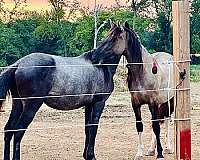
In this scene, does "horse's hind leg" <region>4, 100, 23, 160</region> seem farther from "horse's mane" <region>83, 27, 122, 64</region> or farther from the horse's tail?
"horse's mane" <region>83, 27, 122, 64</region>

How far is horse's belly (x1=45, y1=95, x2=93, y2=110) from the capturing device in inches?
258

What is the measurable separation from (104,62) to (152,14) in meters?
36.6

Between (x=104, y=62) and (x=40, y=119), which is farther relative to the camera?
(x=40, y=119)

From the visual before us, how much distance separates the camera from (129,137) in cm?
899

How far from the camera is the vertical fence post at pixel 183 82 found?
5289mm

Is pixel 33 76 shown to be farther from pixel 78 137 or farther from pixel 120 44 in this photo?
pixel 78 137

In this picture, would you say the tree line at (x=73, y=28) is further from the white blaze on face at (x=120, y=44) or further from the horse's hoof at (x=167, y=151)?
the white blaze on face at (x=120, y=44)

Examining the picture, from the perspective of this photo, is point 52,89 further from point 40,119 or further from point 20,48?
point 20,48

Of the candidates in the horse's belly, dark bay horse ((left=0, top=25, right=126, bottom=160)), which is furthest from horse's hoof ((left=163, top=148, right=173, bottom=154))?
the horse's belly

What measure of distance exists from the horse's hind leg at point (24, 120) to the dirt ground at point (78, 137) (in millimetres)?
630

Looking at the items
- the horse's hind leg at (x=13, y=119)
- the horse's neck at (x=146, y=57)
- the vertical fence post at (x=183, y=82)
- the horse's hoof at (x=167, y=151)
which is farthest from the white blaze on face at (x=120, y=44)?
the horse's hoof at (x=167, y=151)

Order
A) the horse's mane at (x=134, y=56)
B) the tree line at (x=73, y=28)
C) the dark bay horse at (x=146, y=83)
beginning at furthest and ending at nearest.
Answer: the tree line at (x=73, y=28)
the dark bay horse at (x=146, y=83)
the horse's mane at (x=134, y=56)

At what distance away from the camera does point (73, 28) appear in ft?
132

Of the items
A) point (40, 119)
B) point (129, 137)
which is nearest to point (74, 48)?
point (40, 119)
